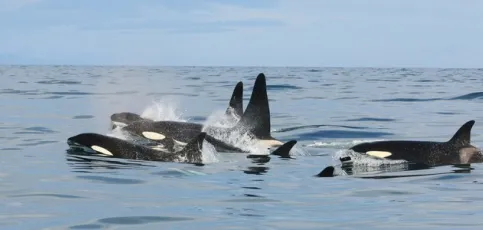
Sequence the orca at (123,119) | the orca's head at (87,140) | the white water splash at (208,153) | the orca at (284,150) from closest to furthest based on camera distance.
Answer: the white water splash at (208,153) < the orca's head at (87,140) < the orca at (284,150) < the orca at (123,119)

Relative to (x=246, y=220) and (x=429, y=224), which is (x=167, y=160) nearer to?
(x=246, y=220)

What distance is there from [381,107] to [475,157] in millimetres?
15673

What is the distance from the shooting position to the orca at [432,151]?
508 inches

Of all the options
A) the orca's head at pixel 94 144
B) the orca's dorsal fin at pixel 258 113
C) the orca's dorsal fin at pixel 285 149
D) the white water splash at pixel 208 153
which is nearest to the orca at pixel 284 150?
the orca's dorsal fin at pixel 285 149

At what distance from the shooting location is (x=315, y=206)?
29.4ft

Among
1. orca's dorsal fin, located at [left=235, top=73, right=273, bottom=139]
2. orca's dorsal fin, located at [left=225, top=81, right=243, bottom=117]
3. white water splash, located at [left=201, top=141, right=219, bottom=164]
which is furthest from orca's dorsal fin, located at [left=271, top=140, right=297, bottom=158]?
orca's dorsal fin, located at [left=225, top=81, right=243, bottom=117]

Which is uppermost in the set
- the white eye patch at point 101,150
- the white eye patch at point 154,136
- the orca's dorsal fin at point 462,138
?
the orca's dorsal fin at point 462,138

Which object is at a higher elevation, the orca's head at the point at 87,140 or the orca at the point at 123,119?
the orca's head at the point at 87,140

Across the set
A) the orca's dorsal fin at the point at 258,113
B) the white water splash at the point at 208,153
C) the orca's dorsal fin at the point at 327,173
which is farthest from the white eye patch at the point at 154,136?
the orca's dorsal fin at the point at 327,173

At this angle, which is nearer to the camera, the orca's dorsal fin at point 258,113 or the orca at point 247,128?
the orca at point 247,128

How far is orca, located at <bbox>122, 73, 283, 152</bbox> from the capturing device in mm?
15570

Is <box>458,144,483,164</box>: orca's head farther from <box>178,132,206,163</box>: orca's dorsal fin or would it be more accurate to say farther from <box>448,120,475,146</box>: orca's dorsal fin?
<box>178,132,206,163</box>: orca's dorsal fin

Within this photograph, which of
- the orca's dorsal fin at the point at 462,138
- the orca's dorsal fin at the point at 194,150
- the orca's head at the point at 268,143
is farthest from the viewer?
the orca's head at the point at 268,143

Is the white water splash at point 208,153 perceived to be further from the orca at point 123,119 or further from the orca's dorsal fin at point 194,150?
the orca at point 123,119
